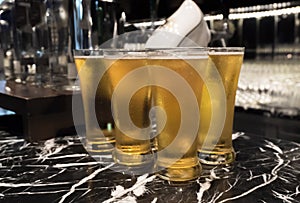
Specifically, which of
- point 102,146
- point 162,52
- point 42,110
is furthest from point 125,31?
point 162,52

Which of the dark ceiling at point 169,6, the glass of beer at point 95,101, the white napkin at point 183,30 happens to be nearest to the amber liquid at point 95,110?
the glass of beer at point 95,101

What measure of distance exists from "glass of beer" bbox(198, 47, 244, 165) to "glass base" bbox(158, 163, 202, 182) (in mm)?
72

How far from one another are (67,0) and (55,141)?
52cm

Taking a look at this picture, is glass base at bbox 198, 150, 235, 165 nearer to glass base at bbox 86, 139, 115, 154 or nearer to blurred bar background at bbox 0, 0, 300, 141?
glass base at bbox 86, 139, 115, 154

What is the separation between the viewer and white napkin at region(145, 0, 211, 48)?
0.61 meters

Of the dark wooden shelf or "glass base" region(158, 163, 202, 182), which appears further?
the dark wooden shelf

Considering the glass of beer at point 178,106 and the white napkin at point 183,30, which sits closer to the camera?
A: the glass of beer at point 178,106

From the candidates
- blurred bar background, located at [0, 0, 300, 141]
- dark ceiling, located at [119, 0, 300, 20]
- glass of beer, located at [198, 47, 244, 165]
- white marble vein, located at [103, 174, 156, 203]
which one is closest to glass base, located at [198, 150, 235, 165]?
glass of beer, located at [198, 47, 244, 165]

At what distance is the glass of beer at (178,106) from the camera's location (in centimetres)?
47

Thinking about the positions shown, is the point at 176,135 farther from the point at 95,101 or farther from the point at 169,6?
the point at 169,6

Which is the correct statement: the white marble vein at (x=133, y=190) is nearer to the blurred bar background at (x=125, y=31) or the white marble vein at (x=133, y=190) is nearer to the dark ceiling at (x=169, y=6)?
the blurred bar background at (x=125, y=31)

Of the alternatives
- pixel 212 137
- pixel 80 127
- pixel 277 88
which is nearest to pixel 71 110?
pixel 80 127

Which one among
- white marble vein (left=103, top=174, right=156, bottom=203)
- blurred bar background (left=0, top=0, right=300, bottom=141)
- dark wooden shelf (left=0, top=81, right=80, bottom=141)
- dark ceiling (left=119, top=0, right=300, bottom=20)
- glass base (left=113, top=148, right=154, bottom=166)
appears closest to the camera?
white marble vein (left=103, top=174, right=156, bottom=203)

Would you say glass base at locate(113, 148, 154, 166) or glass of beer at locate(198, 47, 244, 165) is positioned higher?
glass of beer at locate(198, 47, 244, 165)
